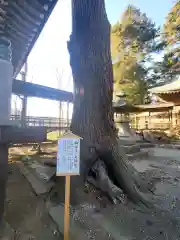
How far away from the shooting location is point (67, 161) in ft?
8.18

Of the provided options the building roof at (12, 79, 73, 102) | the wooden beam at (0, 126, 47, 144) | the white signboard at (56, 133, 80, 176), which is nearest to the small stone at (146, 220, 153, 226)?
the white signboard at (56, 133, 80, 176)

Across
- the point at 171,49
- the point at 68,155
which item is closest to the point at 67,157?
the point at 68,155

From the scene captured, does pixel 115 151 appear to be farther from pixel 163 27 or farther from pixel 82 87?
pixel 163 27

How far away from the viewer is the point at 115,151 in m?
3.89

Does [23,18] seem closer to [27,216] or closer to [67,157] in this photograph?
[67,157]

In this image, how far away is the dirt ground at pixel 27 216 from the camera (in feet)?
8.93

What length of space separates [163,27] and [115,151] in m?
21.1

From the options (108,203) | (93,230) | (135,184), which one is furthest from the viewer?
(135,184)

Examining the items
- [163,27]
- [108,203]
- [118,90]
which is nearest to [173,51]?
[163,27]

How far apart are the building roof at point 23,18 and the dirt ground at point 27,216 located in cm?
268

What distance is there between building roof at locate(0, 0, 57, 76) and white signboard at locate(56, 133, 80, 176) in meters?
1.81

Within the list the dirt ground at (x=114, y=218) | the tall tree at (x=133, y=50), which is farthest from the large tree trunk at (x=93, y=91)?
the tall tree at (x=133, y=50)

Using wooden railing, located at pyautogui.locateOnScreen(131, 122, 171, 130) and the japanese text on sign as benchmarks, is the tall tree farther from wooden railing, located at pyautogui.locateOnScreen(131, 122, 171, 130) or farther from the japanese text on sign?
the japanese text on sign

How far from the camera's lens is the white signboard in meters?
2.46
